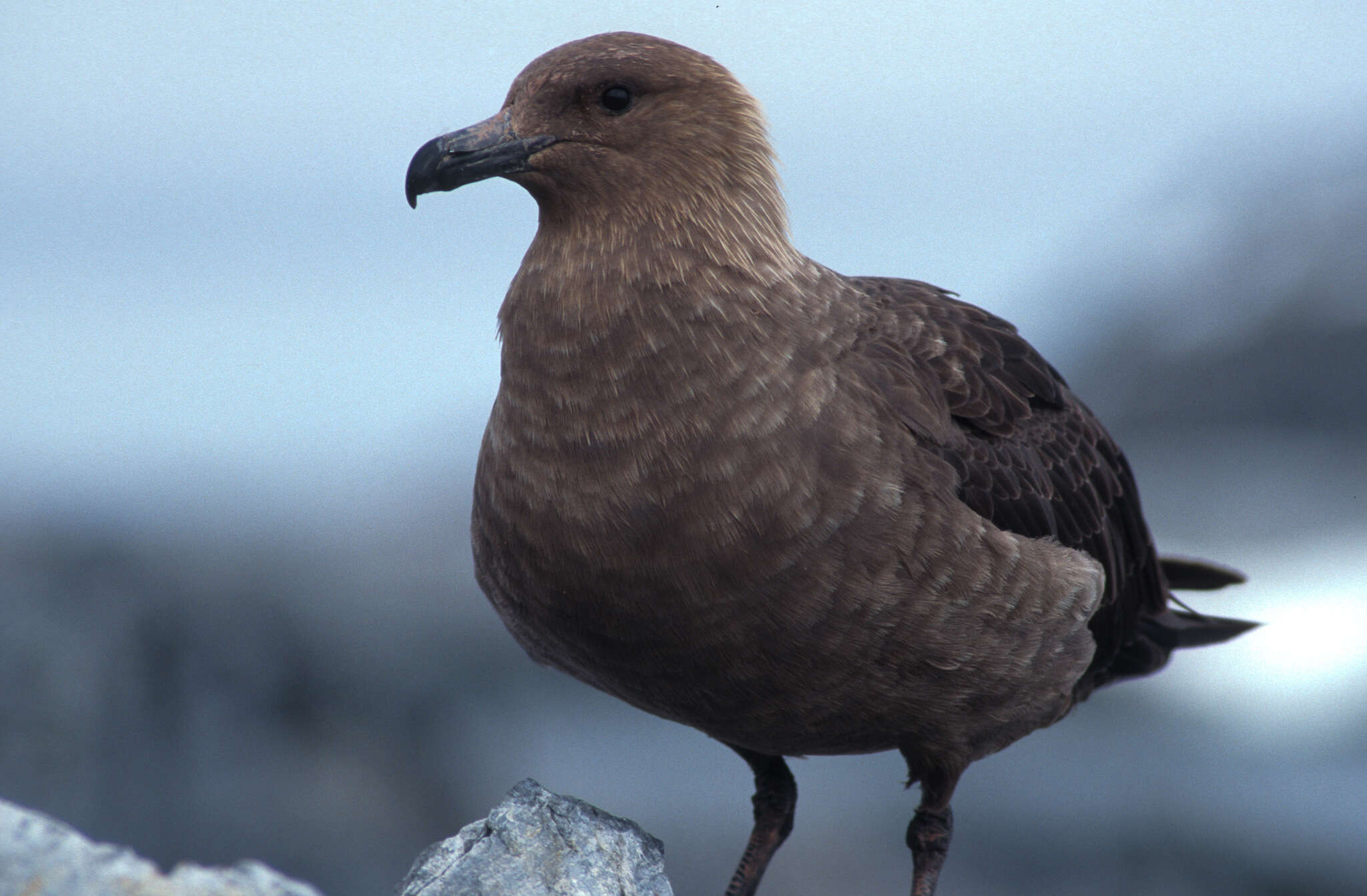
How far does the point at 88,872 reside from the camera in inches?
87.5

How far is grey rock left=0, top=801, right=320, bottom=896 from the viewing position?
86.0 inches

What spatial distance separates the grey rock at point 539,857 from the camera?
2908mm

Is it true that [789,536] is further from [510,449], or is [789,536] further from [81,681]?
[81,681]

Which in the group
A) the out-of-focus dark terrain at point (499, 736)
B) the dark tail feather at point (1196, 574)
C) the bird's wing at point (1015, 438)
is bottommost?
the out-of-focus dark terrain at point (499, 736)

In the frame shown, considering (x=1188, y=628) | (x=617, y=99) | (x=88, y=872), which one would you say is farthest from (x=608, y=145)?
(x=1188, y=628)

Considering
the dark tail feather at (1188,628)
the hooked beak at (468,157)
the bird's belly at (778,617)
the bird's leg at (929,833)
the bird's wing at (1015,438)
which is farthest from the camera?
the dark tail feather at (1188,628)

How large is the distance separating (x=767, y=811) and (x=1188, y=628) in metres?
1.83

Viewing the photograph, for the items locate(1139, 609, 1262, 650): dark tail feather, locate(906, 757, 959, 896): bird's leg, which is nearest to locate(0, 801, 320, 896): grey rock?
locate(906, 757, 959, 896): bird's leg

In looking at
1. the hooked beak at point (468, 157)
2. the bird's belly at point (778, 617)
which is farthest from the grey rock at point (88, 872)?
the hooked beak at point (468, 157)

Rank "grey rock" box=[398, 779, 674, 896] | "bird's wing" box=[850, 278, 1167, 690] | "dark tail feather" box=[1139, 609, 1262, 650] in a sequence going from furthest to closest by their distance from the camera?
"dark tail feather" box=[1139, 609, 1262, 650] < "bird's wing" box=[850, 278, 1167, 690] < "grey rock" box=[398, 779, 674, 896]

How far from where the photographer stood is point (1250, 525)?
8.42 m

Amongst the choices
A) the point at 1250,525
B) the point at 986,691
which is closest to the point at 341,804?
the point at 986,691

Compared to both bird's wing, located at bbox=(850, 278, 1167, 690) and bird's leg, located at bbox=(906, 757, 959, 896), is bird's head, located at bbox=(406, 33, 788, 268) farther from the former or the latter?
bird's leg, located at bbox=(906, 757, 959, 896)

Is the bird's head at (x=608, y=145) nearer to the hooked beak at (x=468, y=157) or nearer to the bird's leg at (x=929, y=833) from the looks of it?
the hooked beak at (x=468, y=157)
